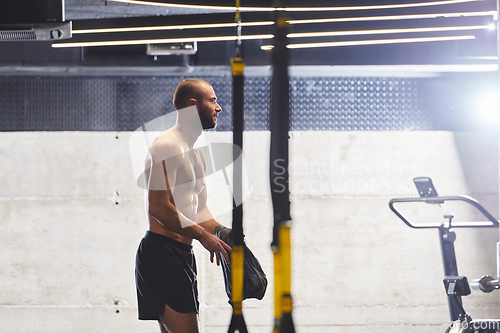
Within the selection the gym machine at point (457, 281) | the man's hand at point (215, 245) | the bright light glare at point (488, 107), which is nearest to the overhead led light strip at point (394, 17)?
the bright light glare at point (488, 107)

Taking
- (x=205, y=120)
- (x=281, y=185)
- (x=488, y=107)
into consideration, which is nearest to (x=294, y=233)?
(x=205, y=120)

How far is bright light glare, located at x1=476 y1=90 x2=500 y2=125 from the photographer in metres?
3.83

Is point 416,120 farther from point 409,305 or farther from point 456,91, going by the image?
point 409,305

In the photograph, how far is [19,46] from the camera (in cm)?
376

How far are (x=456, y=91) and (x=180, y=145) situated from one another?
2.60 m

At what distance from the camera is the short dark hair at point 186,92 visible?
118 inches

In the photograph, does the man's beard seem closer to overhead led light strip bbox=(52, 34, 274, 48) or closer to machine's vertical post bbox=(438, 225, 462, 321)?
overhead led light strip bbox=(52, 34, 274, 48)

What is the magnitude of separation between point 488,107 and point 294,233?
2058mm

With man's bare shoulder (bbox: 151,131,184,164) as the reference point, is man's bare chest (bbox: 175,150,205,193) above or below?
below

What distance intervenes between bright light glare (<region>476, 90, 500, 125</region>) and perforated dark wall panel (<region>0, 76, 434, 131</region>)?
47 cm

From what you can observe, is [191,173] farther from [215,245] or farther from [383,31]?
[383,31]

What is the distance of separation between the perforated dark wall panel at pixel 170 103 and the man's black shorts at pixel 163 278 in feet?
4.63

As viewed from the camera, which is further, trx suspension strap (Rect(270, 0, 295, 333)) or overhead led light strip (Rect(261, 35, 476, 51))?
overhead led light strip (Rect(261, 35, 476, 51))

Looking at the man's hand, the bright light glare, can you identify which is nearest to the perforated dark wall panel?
the bright light glare
